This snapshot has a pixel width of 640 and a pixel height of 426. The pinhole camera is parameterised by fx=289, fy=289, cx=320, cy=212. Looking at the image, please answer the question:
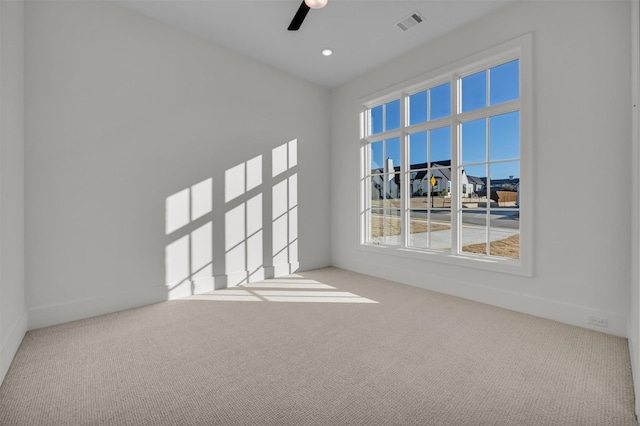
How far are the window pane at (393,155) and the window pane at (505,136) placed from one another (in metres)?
1.22

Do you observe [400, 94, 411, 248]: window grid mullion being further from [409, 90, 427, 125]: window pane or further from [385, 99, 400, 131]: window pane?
[385, 99, 400, 131]: window pane

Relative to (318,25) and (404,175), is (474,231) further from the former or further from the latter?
(318,25)

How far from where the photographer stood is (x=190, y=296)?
3320mm

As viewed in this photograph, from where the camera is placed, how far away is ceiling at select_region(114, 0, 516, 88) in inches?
114

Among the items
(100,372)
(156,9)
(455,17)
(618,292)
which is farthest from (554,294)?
(156,9)

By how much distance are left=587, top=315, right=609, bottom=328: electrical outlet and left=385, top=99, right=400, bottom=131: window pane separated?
2.90 meters

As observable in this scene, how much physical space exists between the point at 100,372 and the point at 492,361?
2501 millimetres

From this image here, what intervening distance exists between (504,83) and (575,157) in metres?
1.08

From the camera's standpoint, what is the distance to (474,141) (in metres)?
3.31

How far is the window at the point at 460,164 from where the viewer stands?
9.64 ft

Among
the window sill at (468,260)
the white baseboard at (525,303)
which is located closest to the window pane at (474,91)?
the window sill at (468,260)

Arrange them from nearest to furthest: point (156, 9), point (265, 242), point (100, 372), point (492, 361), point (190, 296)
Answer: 1. point (100, 372)
2. point (492, 361)
3. point (156, 9)
4. point (190, 296)
5. point (265, 242)

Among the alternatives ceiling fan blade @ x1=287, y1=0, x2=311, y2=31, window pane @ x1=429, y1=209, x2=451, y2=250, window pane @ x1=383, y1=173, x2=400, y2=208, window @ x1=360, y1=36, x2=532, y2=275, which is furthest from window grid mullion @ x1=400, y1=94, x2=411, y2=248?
ceiling fan blade @ x1=287, y1=0, x2=311, y2=31

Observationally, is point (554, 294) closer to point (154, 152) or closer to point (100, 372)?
point (100, 372)
